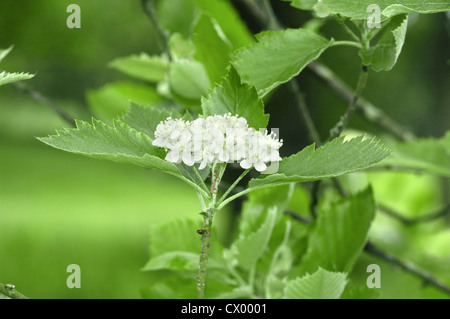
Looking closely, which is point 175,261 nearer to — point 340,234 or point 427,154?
point 340,234

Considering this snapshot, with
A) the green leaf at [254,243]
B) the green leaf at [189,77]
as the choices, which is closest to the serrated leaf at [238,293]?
the green leaf at [254,243]

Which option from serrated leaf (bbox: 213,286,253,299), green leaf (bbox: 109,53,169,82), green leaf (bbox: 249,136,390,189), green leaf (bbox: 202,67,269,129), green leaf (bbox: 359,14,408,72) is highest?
green leaf (bbox: 109,53,169,82)

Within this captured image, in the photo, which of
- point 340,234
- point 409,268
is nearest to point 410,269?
point 409,268

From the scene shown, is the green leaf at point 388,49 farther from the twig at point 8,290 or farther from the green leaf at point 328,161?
the twig at point 8,290

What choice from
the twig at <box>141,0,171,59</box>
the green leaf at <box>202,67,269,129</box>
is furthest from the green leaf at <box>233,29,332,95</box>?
the twig at <box>141,0,171,59</box>

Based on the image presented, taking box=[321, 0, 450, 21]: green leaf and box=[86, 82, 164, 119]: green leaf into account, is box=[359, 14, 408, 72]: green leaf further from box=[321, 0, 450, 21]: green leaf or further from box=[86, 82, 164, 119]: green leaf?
box=[86, 82, 164, 119]: green leaf

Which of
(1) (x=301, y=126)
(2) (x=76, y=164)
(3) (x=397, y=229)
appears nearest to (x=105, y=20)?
(2) (x=76, y=164)

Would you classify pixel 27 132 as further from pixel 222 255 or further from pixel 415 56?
pixel 222 255
